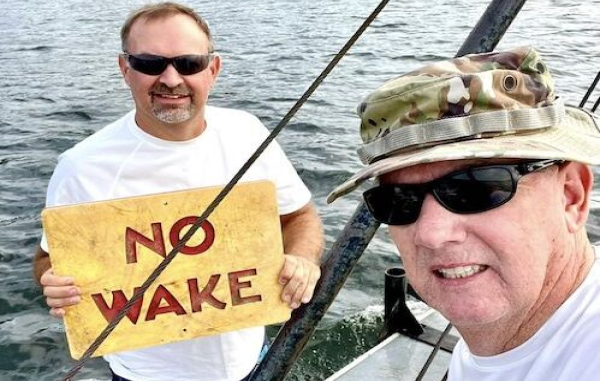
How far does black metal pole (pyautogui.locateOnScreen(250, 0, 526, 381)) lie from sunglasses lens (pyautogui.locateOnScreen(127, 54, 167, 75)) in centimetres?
111

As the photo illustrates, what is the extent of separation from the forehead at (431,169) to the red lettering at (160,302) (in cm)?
116

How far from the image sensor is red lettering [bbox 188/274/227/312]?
2.48 metres

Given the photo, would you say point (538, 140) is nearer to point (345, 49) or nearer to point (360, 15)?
point (345, 49)

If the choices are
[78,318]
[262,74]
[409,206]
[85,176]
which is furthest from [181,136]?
[262,74]

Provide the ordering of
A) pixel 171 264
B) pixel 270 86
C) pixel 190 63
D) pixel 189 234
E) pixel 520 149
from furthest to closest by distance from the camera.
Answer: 1. pixel 270 86
2. pixel 190 63
3. pixel 171 264
4. pixel 189 234
5. pixel 520 149

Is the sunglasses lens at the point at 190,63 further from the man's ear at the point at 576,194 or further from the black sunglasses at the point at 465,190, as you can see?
the man's ear at the point at 576,194

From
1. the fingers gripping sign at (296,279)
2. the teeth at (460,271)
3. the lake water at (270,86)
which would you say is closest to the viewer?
the teeth at (460,271)

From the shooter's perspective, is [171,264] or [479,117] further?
[171,264]

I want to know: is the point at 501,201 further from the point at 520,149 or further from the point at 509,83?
the point at 509,83

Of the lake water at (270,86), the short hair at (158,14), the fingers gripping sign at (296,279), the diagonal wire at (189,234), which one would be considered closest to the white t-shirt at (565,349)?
the diagonal wire at (189,234)

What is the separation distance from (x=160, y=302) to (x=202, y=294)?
15 cm

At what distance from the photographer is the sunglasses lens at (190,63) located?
271 cm

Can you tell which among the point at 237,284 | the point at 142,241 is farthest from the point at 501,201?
the point at 142,241

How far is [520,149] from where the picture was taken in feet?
4.60
